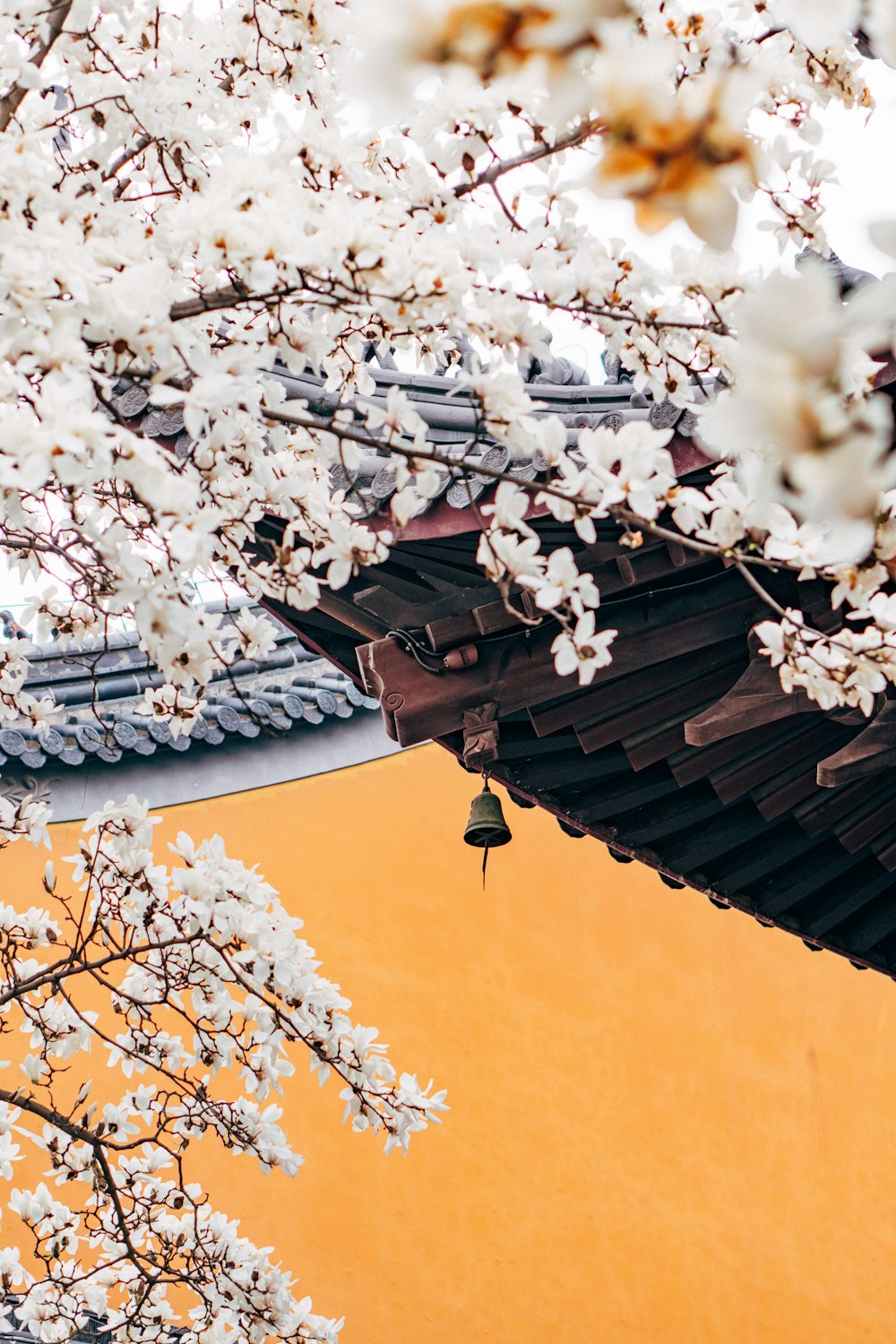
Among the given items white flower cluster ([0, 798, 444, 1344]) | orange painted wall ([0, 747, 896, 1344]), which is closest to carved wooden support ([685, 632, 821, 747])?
white flower cluster ([0, 798, 444, 1344])

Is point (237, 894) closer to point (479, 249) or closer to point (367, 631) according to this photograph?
point (367, 631)

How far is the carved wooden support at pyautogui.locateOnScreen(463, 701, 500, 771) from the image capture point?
2633mm

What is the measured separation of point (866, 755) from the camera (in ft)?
8.22

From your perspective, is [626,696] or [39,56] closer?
[39,56]

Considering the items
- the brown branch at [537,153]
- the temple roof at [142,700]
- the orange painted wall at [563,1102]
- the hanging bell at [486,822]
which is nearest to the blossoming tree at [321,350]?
the brown branch at [537,153]

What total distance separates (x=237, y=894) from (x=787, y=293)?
243cm

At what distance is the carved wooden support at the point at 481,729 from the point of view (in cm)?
263

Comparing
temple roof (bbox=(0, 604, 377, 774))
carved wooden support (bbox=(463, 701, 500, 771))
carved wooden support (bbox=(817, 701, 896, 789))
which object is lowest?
carved wooden support (bbox=(817, 701, 896, 789))

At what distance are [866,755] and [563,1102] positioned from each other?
164 inches

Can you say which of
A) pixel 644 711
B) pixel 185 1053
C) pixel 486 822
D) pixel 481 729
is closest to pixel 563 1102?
pixel 185 1053

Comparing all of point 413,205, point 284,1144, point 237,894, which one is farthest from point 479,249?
point 284,1144

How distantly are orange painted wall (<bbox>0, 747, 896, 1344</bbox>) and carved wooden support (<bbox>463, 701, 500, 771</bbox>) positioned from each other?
3952 millimetres

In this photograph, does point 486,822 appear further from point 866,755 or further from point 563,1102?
point 563,1102

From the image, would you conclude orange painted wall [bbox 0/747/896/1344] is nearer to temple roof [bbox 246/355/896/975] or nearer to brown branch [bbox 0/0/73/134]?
temple roof [bbox 246/355/896/975]
